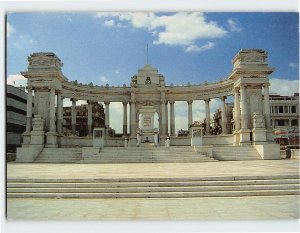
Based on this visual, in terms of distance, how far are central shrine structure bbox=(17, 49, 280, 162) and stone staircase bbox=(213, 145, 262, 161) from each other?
67cm

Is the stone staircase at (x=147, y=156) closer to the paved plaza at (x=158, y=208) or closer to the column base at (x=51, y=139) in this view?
the column base at (x=51, y=139)

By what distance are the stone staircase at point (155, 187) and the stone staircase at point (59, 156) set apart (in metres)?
16.1

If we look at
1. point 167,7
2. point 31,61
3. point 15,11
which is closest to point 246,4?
point 167,7

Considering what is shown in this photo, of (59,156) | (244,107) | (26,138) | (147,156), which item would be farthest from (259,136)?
(26,138)

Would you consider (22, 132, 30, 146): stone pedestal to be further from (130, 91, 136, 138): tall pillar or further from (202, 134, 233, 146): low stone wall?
(202, 134, 233, 146): low stone wall

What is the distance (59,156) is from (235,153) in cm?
1694

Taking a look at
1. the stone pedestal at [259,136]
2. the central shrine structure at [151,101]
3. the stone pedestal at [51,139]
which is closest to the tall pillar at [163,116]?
the central shrine structure at [151,101]

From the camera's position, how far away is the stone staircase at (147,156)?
29.5m

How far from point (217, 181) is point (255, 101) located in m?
25.6

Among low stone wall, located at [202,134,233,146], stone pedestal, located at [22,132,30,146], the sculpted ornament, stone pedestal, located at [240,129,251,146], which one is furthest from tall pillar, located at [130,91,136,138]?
the sculpted ornament

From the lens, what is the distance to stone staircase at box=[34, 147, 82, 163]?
105 feet

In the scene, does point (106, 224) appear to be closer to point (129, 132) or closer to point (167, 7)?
point (167, 7)

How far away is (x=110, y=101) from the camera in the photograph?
48719 mm

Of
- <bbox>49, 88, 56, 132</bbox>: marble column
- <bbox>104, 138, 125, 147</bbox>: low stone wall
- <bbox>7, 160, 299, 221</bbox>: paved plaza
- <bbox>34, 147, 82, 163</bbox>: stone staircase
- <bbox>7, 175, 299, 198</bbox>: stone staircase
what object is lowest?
<bbox>7, 160, 299, 221</bbox>: paved plaza
